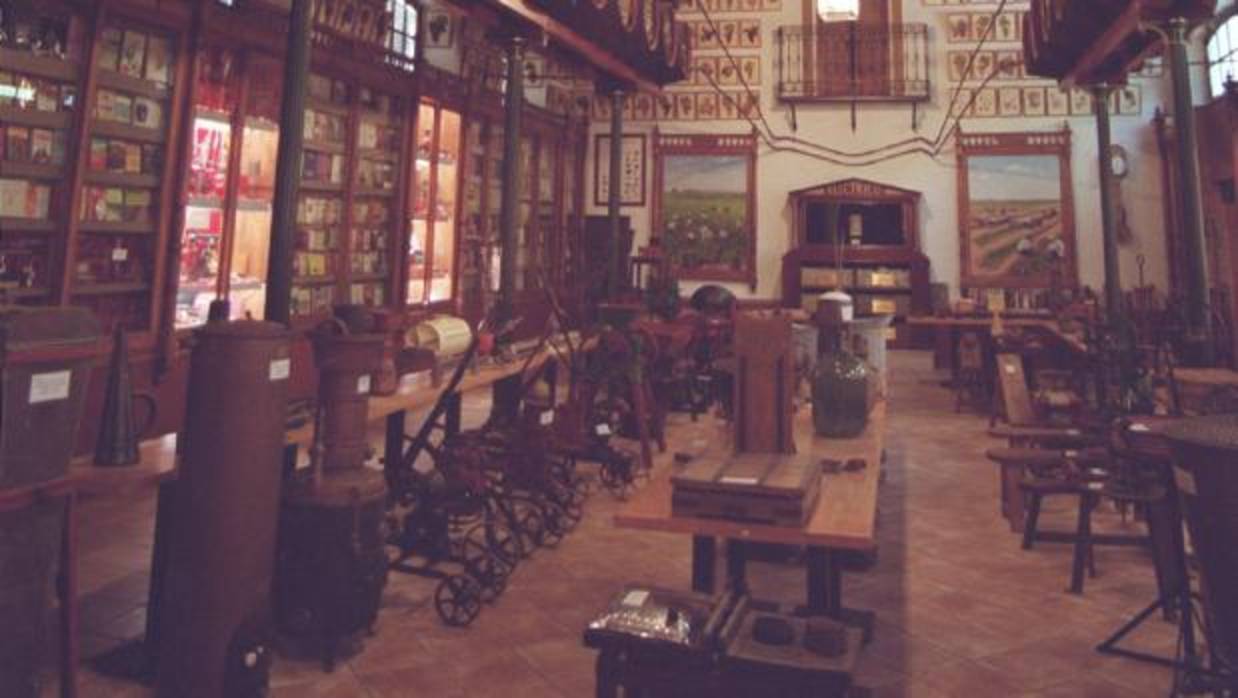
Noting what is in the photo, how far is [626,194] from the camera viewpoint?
44.8 feet

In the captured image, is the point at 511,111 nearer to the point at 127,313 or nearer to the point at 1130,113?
the point at 127,313

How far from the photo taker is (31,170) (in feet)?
16.2

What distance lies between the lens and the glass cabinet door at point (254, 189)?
662 cm

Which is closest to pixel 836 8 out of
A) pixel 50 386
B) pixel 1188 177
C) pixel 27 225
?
pixel 1188 177

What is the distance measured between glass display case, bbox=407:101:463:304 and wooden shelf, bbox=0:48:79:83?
3749mm

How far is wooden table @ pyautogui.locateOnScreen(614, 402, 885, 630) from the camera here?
2119mm

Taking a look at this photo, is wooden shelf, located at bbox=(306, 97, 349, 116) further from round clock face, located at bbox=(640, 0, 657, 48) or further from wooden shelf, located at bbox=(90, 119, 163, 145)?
round clock face, located at bbox=(640, 0, 657, 48)

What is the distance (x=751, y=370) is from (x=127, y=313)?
4.84 metres

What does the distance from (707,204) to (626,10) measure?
18.2 feet

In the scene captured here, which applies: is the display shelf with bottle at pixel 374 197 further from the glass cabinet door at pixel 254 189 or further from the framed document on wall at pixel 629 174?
the framed document on wall at pixel 629 174

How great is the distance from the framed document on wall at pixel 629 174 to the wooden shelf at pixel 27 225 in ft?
30.7

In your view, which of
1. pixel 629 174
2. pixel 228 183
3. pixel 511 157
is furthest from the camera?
pixel 629 174

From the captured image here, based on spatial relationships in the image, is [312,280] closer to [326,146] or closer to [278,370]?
[326,146]

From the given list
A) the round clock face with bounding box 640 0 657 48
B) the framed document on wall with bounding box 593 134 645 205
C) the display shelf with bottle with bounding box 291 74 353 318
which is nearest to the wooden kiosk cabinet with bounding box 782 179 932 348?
the framed document on wall with bounding box 593 134 645 205
